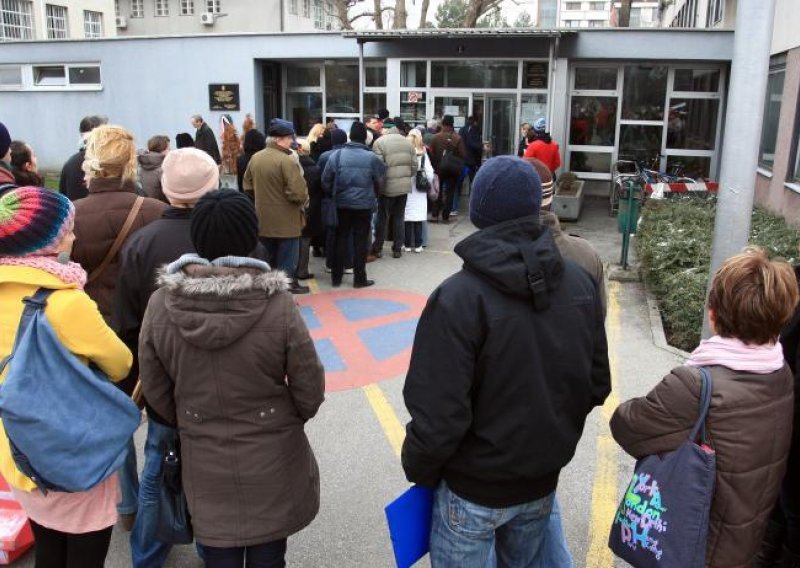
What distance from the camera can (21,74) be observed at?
2050 cm

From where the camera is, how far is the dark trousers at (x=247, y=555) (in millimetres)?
2637

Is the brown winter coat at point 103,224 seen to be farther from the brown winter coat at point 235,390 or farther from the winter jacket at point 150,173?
the winter jacket at point 150,173

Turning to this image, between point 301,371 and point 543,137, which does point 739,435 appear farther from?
point 543,137

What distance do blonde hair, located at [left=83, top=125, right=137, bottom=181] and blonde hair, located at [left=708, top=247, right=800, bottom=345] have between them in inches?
117

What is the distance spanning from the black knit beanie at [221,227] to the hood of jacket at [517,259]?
2.67 feet

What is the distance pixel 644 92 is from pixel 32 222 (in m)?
16.1

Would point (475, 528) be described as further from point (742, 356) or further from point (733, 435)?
point (742, 356)

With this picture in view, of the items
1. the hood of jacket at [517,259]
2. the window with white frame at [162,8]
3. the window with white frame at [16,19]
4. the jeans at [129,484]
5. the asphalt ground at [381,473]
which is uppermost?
the window with white frame at [162,8]

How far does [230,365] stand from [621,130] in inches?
625

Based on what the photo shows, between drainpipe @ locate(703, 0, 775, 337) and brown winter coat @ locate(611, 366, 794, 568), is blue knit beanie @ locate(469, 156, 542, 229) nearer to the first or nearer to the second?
brown winter coat @ locate(611, 366, 794, 568)

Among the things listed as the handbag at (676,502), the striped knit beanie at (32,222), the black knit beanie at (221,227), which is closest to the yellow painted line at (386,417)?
the handbag at (676,502)

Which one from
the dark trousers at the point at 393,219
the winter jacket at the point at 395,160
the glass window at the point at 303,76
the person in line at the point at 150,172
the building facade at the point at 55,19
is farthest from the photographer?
the building facade at the point at 55,19

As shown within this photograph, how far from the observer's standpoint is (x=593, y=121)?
16781 millimetres

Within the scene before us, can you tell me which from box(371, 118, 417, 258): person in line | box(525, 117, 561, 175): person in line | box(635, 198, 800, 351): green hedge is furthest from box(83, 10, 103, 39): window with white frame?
box(635, 198, 800, 351): green hedge
